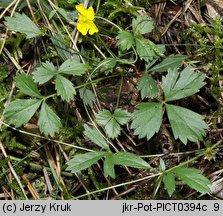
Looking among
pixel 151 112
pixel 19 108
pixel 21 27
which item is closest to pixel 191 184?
pixel 151 112

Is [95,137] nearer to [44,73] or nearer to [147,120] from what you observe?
[147,120]

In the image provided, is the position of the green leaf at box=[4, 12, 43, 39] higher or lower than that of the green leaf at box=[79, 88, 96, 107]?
higher

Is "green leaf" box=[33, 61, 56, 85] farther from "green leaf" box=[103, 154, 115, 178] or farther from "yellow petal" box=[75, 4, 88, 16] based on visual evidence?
"green leaf" box=[103, 154, 115, 178]

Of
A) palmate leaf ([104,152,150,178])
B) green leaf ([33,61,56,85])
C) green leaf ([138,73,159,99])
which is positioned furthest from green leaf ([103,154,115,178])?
green leaf ([33,61,56,85])

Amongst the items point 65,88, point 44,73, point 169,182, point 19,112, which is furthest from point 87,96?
point 169,182

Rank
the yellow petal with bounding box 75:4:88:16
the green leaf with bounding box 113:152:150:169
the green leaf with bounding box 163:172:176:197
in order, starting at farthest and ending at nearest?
the yellow petal with bounding box 75:4:88:16
the green leaf with bounding box 113:152:150:169
the green leaf with bounding box 163:172:176:197

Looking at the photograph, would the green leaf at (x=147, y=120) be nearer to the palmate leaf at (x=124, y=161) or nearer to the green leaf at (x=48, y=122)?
the palmate leaf at (x=124, y=161)
